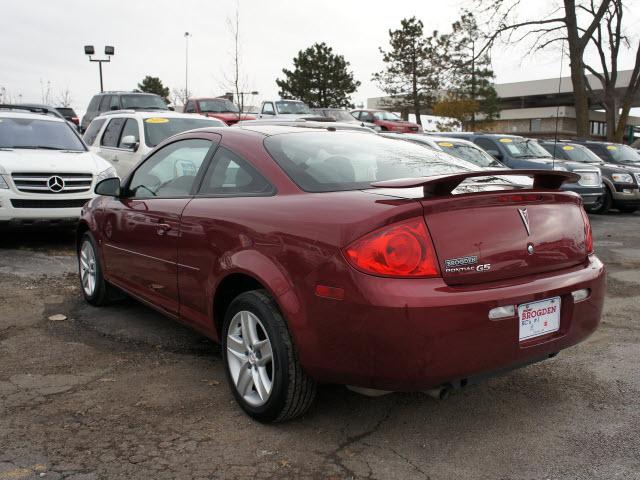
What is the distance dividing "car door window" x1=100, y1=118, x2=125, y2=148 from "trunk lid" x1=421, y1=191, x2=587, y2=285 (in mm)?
9636

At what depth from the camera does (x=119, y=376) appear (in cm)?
400

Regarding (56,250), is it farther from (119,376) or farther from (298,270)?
(298,270)

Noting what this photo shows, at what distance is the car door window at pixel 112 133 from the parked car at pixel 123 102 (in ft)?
20.9

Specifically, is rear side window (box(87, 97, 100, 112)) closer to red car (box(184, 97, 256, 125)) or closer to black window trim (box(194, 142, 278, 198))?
red car (box(184, 97, 256, 125))

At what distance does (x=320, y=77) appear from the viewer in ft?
163

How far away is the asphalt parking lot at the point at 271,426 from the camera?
291 cm

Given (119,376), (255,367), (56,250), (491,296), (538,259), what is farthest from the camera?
(56,250)

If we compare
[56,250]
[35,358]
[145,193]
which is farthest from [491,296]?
[56,250]

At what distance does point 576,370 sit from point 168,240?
8.96ft

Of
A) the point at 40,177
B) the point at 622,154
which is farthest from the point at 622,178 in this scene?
the point at 40,177

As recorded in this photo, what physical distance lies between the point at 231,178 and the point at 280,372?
4.06ft

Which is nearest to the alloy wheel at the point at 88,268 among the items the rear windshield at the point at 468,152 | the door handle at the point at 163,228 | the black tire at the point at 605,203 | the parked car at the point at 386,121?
the door handle at the point at 163,228

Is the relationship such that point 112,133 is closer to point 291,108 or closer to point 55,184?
point 55,184

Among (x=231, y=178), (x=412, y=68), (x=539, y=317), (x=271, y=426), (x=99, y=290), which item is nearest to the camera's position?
(x=539, y=317)
